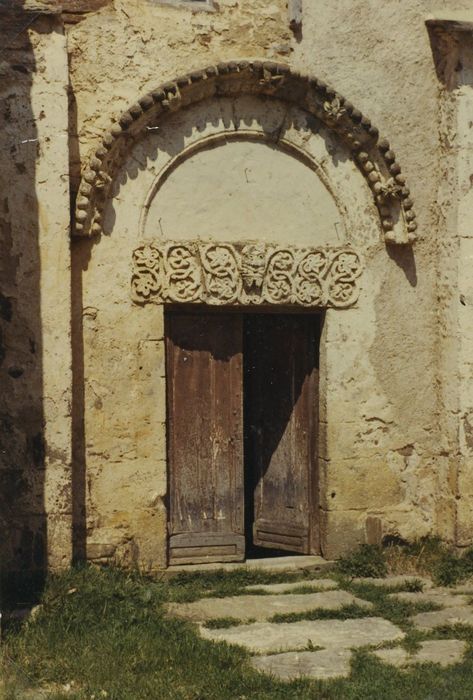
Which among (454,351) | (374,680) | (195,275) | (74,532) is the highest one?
(195,275)

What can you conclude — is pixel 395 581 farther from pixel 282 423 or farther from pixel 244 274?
pixel 244 274

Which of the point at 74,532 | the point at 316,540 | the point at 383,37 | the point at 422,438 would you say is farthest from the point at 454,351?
the point at 74,532

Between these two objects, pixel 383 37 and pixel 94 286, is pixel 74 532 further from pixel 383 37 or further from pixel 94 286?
pixel 383 37

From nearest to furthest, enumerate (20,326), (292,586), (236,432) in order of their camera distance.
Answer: (20,326) → (292,586) → (236,432)

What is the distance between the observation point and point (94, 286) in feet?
26.5

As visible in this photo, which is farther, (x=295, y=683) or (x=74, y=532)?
(x=74, y=532)

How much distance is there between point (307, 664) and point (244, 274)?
3188 millimetres

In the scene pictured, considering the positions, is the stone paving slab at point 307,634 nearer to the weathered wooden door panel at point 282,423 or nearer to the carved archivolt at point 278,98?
the weathered wooden door panel at point 282,423

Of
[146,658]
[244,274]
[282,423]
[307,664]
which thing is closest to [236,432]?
[282,423]

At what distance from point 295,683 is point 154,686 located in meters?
0.78

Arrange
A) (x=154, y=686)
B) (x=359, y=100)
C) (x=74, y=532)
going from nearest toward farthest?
(x=154, y=686) < (x=74, y=532) < (x=359, y=100)

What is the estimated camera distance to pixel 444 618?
7383 mm

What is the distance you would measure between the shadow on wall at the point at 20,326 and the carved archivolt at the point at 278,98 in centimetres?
54

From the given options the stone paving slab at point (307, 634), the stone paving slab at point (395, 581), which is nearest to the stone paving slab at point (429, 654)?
the stone paving slab at point (307, 634)
